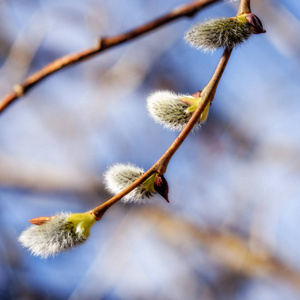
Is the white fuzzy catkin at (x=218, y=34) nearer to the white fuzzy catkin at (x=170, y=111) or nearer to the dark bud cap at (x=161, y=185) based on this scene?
the white fuzzy catkin at (x=170, y=111)

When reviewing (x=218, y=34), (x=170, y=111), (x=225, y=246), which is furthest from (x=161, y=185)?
(x=225, y=246)

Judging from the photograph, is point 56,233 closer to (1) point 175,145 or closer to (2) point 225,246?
(1) point 175,145

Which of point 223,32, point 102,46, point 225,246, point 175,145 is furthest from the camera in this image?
point 225,246

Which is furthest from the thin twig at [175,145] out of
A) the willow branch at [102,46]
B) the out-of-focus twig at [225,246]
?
the out-of-focus twig at [225,246]

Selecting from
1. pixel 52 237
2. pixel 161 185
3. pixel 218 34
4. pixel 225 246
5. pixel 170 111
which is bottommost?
pixel 52 237

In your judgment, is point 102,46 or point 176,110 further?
point 176,110

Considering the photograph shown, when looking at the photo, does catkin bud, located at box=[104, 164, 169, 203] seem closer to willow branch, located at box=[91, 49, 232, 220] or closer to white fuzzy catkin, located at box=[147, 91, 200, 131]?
willow branch, located at box=[91, 49, 232, 220]

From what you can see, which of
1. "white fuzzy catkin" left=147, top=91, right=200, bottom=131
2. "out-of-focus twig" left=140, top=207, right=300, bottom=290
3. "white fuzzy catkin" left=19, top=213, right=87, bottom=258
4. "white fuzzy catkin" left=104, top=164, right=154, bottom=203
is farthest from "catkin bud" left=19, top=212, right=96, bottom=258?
"out-of-focus twig" left=140, top=207, right=300, bottom=290
